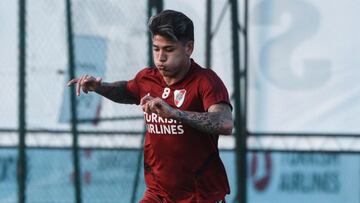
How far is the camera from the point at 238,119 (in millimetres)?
8609

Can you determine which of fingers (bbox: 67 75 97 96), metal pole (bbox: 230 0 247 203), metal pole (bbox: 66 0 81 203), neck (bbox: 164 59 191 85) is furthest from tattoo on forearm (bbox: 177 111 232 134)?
metal pole (bbox: 230 0 247 203)

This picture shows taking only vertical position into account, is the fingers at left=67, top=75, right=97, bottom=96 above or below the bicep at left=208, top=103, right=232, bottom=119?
above

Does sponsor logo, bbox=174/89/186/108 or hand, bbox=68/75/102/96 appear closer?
sponsor logo, bbox=174/89/186/108

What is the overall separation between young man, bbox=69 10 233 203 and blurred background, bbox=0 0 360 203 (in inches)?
101

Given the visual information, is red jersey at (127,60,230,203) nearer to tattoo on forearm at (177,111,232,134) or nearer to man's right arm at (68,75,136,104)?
tattoo on forearm at (177,111,232,134)

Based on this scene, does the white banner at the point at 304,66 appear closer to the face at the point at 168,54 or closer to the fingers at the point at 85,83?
the fingers at the point at 85,83

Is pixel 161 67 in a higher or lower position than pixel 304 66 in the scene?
lower

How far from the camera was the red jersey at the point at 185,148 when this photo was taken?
5316mm

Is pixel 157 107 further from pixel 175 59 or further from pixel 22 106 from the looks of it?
pixel 22 106

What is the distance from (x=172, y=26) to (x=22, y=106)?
3.12m

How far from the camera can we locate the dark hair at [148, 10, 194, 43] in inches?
206

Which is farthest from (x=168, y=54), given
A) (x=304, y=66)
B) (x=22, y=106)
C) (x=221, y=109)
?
(x=304, y=66)

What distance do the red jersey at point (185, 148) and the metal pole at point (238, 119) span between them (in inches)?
115

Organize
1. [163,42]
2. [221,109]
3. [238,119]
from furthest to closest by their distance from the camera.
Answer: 1. [238,119]
2. [163,42]
3. [221,109]
